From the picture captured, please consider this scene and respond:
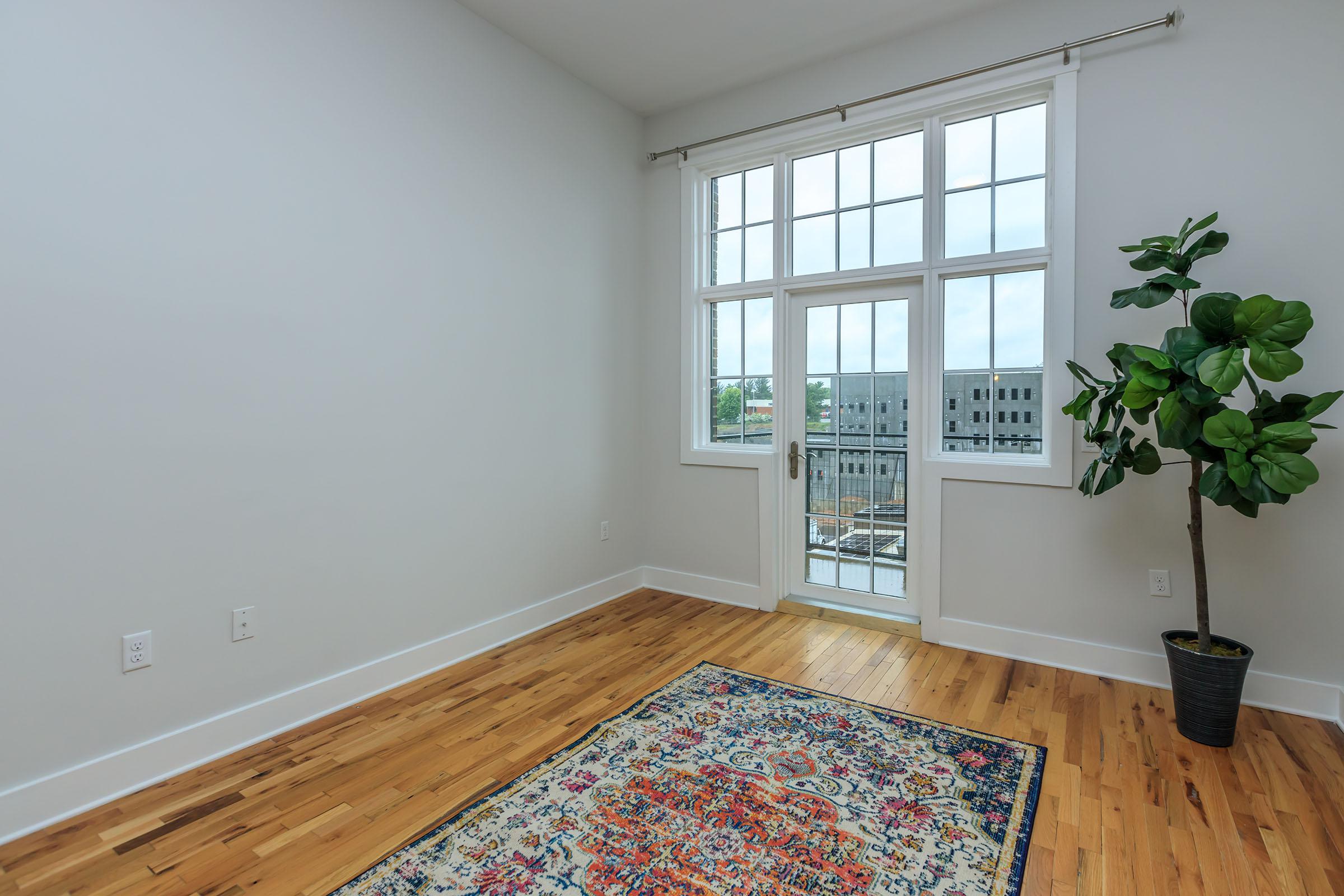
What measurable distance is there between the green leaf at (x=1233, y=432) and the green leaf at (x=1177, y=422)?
111mm

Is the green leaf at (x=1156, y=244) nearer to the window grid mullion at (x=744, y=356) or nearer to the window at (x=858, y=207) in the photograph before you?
the window at (x=858, y=207)

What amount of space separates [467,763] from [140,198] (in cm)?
215

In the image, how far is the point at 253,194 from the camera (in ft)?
7.63

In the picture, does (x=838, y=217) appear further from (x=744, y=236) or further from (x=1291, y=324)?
(x=1291, y=324)

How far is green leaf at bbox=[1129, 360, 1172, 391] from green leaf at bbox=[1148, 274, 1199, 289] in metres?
0.33

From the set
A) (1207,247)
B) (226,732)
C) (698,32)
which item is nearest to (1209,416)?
(1207,247)

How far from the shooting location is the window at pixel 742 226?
13.0ft

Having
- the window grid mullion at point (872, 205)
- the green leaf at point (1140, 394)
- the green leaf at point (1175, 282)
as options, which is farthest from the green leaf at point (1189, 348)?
the window grid mullion at point (872, 205)

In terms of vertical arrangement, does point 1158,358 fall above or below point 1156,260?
below

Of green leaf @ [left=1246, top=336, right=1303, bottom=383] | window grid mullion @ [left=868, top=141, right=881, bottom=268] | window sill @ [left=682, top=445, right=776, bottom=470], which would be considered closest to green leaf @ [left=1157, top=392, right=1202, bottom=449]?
green leaf @ [left=1246, top=336, right=1303, bottom=383]

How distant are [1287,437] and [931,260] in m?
1.72

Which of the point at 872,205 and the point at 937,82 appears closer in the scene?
the point at 937,82

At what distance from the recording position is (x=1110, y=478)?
99.1 inches

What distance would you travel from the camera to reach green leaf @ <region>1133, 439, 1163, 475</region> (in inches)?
96.0
